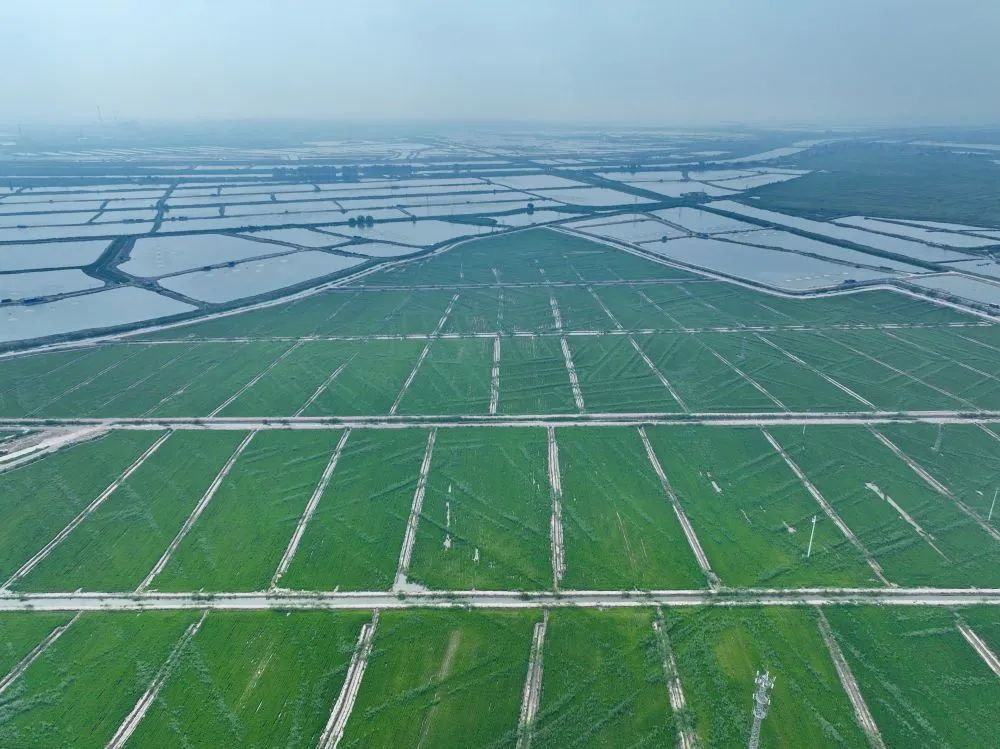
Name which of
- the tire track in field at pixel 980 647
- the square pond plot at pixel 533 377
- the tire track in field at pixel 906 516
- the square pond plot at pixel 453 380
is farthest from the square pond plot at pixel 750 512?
the square pond plot at pixel 453 380

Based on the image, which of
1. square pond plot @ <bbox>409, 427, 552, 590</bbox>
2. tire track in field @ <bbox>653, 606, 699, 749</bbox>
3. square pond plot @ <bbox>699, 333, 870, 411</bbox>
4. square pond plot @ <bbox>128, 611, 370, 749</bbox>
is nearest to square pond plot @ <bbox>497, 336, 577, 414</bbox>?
square pond plot @ <bbox>409, 427, 552, 590</bbox>

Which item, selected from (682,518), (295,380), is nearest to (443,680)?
(682,518)

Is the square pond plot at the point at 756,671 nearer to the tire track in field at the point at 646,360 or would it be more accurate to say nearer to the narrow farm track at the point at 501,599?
the narrow farm track at the point at 501,599

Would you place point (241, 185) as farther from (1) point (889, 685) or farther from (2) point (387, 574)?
(1) point (889, 685)

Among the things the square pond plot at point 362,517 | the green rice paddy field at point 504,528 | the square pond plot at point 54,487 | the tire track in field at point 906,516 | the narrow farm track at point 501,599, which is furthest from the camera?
the square pond plot at point 54,487

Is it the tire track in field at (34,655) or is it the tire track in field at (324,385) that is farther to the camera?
the tire track in field at (324,385)

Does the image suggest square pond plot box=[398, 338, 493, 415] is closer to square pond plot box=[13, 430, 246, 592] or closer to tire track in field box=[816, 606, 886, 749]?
square pond plot box=[13, 430, 246, 592]
